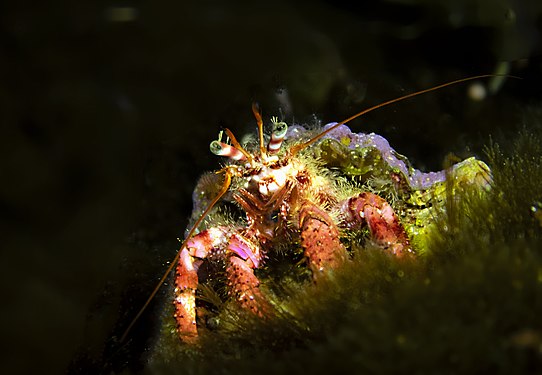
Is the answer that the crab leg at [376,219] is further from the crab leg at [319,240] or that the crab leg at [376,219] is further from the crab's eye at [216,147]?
the crab's eye at [216,147]

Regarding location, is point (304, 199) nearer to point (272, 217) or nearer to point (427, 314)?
point (272, 217)

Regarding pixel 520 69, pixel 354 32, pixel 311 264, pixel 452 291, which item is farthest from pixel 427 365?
pixel 520 69

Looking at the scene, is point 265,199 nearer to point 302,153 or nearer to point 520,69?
point 302,153

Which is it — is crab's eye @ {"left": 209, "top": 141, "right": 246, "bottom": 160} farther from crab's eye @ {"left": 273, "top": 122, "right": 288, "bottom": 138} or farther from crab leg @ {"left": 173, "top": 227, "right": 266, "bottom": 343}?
crab leg @ {"left": 173, "top": 227, "right": 266, "bottom": 343}

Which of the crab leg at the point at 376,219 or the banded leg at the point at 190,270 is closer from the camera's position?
the crab leg at the point at 376,219

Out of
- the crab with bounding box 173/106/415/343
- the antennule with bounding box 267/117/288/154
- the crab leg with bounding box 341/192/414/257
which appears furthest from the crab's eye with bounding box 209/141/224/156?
the crab leg with bounding box 341/192/414/257

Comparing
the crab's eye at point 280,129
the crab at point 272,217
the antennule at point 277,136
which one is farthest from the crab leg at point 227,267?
the crab's eye at point 280,129
